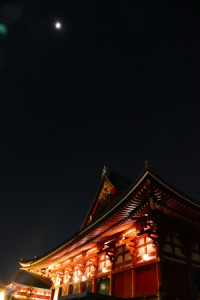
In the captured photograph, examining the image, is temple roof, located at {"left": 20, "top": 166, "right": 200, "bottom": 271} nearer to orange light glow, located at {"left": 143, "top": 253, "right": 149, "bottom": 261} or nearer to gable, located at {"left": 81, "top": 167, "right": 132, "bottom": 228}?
orange light glow, located at {"left": 143, "top": 253, "right": 149, "bottom": 261}

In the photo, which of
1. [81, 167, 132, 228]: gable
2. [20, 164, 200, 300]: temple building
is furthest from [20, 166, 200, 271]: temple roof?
[81, 167, 132, 228]: gable

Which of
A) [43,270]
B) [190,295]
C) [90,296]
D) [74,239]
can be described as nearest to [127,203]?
[90,296]

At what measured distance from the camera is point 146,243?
32.7ft

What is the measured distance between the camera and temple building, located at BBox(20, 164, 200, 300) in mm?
8141

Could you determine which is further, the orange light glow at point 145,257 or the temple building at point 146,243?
the orange light glow at point 145,257

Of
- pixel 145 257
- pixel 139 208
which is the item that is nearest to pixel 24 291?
pixel 145 257

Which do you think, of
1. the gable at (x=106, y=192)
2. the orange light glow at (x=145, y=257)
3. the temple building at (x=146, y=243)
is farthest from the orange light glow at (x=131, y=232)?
the gable at (x=106, y=192)

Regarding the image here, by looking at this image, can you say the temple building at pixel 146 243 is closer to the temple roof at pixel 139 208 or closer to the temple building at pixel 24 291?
the temple roof at pixel 139 208

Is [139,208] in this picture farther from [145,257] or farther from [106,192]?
[106,192]

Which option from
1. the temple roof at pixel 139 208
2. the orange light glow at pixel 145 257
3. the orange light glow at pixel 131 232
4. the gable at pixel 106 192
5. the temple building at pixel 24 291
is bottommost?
the temple building at pixel 24 291

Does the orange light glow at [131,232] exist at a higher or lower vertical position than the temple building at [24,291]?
higher

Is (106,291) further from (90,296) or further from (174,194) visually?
(174,194)

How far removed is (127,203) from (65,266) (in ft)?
40.3

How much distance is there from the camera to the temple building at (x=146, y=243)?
8.14 meters
